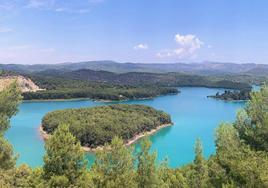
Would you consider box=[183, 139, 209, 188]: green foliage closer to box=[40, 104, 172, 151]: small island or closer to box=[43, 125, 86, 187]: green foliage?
box=[43, 125, 86, 187]: green foliage

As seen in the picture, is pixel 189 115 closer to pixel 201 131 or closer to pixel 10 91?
pixel 201 131

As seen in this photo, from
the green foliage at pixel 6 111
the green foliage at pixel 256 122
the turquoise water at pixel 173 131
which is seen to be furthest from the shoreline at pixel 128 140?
the green foliage at pixel 256 122

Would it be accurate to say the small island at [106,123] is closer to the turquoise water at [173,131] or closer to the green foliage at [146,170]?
the turquoise water at [173,131]

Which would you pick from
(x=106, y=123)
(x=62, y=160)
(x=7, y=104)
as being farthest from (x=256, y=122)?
(x=106, y=123)

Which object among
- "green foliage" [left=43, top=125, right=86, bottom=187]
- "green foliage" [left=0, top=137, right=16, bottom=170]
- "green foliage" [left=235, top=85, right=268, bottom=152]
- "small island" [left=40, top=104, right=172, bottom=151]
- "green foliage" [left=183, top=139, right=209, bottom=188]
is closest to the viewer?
"green foliage" [left=235, top=85, right=268, bottom=152]

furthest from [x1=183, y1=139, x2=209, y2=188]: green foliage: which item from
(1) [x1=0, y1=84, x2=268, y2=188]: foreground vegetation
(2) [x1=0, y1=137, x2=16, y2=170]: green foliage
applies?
(2) [x1=0, y1=137, x2=16, y2=170]: green foliage

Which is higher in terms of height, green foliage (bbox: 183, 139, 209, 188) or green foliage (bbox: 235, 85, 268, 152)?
green foliage (bbox: 235, 85, 268, 152)
